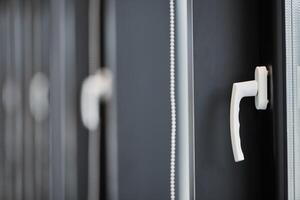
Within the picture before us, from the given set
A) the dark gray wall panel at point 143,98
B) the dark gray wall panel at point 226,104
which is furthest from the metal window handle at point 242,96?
the dark gray wall panel at point 143,98

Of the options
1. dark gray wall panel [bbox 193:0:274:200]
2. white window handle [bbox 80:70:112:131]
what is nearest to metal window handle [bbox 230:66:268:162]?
dark gray wall panel [bbox 193:0:274:200]

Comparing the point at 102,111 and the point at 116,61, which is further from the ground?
the point at 116,61

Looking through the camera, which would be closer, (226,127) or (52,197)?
(52,197)

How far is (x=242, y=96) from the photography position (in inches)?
33.5

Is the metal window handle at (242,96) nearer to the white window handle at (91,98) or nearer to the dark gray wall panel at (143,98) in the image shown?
the dark gray wall panel at (143,98)

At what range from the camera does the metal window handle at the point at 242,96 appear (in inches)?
33.0

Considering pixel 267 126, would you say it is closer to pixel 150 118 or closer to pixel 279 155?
pixel 279 155

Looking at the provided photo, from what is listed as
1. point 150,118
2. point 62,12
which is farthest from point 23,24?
point 150,118

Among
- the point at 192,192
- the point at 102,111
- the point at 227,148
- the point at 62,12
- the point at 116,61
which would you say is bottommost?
the point at 192,192

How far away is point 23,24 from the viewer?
0.79m

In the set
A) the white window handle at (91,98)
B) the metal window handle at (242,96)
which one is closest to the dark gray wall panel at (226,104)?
the metal window handle at (242,96)

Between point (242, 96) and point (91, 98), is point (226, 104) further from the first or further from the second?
point (91, 98)

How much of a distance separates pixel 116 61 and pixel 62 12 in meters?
0.17

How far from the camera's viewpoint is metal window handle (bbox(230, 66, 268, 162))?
2.75 feet
